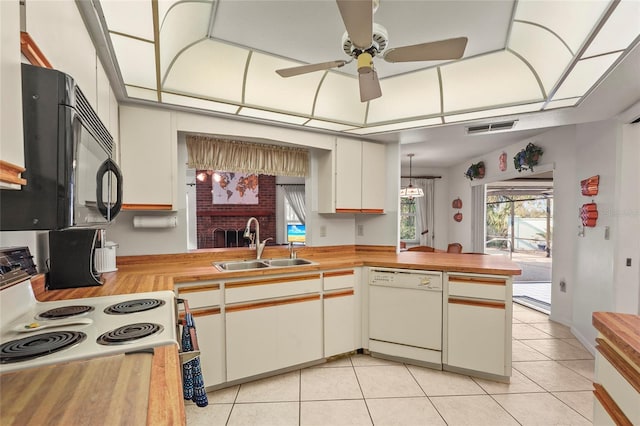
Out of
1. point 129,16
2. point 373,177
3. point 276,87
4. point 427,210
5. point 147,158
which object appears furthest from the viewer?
point 427,210

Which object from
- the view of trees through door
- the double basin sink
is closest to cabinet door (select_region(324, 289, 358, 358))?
the double basin sink

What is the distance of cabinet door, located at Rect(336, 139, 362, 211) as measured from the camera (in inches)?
130

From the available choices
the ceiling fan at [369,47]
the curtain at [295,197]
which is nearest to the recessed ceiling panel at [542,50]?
the ceiling fan at [369,47]

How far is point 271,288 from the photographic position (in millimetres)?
2469

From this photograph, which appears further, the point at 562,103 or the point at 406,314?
the point at 406,314

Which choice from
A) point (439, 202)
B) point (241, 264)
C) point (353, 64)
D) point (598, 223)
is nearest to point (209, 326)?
point (241, 264)

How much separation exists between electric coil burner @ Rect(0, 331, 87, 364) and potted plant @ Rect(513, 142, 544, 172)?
16.3 ft

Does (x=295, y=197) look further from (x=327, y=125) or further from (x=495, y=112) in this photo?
(x=495, y=112)

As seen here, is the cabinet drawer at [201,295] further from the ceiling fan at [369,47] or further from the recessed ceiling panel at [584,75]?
the recessed ceiling panel at [584,75]

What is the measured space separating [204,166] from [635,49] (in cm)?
315

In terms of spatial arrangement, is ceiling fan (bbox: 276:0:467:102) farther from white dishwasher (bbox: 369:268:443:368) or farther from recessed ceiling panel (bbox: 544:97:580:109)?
white dishwasher (bbox: 369:268:443:368)

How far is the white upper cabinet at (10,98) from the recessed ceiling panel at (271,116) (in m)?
2.04

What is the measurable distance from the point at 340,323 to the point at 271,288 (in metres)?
0.81

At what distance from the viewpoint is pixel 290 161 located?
333cm
